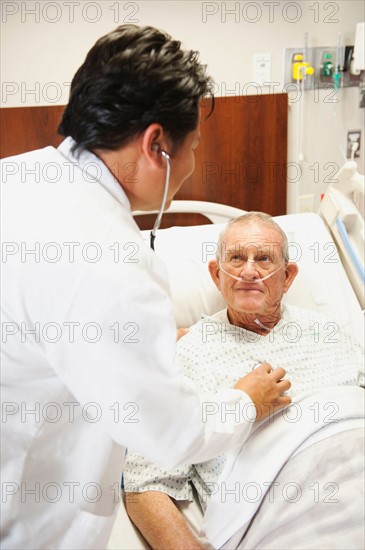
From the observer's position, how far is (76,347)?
834 mm

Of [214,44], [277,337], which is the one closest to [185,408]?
[277,337]

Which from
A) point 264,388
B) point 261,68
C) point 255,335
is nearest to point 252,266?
point 255,335

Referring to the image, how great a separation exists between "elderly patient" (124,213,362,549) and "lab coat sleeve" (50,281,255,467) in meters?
0.72

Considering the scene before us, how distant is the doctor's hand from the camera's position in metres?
1.29

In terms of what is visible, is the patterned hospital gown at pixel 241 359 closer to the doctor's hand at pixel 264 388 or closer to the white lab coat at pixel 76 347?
the doctor's hand at pixel 264 388

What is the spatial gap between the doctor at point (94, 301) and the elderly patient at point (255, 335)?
0.57 metres

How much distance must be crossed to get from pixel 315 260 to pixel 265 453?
1014mm

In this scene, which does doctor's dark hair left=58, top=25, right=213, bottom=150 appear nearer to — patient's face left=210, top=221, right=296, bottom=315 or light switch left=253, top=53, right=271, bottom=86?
patient's face left=210, top=221, right=296, bottom=315

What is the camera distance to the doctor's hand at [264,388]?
129cm

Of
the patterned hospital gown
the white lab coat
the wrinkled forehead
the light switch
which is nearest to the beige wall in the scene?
the light switch

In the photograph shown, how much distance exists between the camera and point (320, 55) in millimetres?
2646

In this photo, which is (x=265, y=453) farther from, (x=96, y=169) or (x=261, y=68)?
(x=261, y=68)

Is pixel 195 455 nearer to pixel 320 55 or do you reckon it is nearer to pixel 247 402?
pixel 247 402

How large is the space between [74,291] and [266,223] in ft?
3.70
